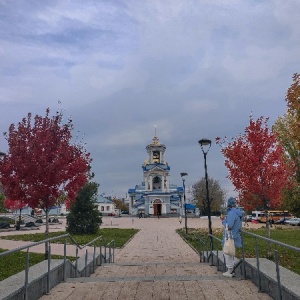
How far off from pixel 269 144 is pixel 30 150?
31.3 ft

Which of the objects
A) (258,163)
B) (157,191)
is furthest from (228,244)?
(157,191)

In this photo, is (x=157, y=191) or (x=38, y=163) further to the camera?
(x=157, y=191)

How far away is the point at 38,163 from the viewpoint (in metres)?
12.9

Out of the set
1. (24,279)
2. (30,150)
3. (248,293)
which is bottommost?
(248,293)

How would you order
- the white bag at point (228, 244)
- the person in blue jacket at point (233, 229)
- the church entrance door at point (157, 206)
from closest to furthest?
the white bag at point (228, 244)
the person in blue jacket at point (233, 229)
the church entrance door at point (157, 206)

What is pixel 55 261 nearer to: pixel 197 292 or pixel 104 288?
pixel 104 288

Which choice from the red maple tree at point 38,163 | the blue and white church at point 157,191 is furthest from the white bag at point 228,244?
the blue and white church at point 157,191

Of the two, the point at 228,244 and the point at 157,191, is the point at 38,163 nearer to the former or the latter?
the point at 228,244

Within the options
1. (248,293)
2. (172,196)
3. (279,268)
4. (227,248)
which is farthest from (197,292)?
(172,196)

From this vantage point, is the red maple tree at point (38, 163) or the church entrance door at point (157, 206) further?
the church entrance door at point (157, 206)

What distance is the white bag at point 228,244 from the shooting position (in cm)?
777

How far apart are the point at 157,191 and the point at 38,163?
240 feet

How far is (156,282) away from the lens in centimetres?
693

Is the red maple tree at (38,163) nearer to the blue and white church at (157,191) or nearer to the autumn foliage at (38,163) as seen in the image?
the autumn foliage at (38,163)
